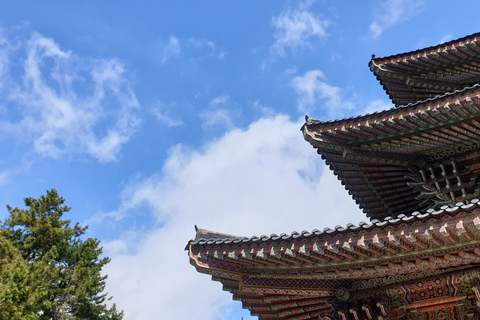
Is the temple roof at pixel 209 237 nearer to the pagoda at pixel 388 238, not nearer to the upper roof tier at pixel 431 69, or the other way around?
the pagoda at pixel 388 238

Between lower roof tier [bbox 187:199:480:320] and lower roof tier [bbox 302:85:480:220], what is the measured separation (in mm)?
1939

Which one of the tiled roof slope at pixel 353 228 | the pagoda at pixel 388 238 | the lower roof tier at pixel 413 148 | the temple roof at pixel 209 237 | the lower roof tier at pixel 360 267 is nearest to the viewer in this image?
the tiled roof slope at pixel 353 228

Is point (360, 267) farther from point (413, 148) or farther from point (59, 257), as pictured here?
point (59, 257)

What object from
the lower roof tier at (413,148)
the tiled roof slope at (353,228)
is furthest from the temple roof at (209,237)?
the lower roof tier at (413,148)

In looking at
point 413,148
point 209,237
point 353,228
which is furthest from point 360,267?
point 413,148

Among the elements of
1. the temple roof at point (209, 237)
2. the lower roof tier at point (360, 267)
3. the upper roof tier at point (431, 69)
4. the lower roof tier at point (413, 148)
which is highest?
the upper roof tier at point (431, 69)

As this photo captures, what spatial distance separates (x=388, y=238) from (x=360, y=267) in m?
0.96

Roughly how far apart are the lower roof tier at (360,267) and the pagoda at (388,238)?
0.02 m

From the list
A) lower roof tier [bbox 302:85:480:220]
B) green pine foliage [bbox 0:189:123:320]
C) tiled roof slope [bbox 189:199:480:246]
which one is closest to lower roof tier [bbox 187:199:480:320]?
tiled roof slope [bbox 189:199:480:246]

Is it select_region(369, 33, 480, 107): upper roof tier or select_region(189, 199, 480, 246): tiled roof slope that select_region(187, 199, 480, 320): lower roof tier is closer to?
select_region(189, 199, 480, 246): tiled roof slope

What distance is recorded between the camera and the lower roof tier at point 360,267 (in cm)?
565

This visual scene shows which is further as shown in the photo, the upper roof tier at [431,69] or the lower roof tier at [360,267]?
the upper roof tier at [431,69]

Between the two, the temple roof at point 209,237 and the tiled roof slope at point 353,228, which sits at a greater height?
the temple roof at point 209,237

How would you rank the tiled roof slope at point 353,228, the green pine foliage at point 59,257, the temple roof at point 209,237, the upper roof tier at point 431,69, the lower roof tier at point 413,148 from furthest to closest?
the green pine foliage at point 59,257 < the upper roof tier at point 431,69 < the lower roof tier at point 413,148 < the temple roof at point 209,237 < the tiled roof slope at point 353,228
